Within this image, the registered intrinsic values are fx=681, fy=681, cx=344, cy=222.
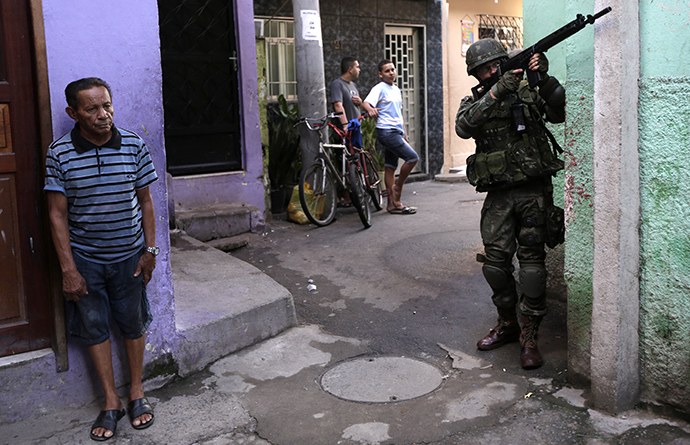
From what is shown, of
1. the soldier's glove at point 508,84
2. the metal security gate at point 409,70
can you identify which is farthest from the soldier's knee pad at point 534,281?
the metal security gate at point 409,70


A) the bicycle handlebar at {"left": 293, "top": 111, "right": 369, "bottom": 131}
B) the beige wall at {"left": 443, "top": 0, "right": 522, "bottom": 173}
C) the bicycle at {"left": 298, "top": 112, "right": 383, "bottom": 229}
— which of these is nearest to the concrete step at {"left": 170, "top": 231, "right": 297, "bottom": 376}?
the bicycle at {"left": 298, "top": 112, "right": 383, "bottom": 229}

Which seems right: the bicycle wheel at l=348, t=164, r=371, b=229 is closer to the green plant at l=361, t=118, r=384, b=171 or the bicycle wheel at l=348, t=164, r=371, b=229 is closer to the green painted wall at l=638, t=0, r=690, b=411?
the green plant at l=361, t=118, r=384, b=171

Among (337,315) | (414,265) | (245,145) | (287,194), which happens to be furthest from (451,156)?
(337,315)

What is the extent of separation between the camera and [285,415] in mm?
3605

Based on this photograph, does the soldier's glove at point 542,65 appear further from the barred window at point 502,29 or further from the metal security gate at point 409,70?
the barred window at point 502,29

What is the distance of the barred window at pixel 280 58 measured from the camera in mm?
10188

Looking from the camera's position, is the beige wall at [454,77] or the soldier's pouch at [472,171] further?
the beige wall at [454,77]

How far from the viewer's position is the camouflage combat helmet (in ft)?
13.7

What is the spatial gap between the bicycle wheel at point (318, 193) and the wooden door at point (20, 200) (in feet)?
15.8

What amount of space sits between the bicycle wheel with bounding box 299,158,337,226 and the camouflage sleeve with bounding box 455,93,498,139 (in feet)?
13.4

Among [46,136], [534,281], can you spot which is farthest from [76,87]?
[534,281]

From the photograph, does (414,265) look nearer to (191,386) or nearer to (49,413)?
(191,386)

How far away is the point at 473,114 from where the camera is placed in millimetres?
4145

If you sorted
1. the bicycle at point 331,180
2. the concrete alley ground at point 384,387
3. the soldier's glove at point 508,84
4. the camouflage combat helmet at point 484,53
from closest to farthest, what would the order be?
1. the concrete alley ground at point 384,387
2. the soldier's glove at point 508,84
3. the camouflage combat helmet at point 484,53
4. the bicycle at point 331,180
